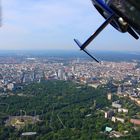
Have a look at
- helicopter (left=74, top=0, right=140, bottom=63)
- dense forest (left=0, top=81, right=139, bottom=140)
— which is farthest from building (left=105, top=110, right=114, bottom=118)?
helicopter (left=74, top=0, right=140, bottom=63)

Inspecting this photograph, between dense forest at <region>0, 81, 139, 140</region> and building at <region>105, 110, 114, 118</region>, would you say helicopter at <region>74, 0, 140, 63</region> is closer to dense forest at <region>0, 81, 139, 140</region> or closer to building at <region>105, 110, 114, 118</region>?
dense forest at <region>0, 81, 139, 140</region>

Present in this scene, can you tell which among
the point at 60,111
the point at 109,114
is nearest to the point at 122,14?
the point at 109,114

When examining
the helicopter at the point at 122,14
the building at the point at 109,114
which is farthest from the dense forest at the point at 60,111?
the helicopter at the point at 122,14

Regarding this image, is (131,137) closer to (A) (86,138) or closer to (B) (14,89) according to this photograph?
(A) (86,138)

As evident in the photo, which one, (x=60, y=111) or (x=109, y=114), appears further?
(x=60, y=111)

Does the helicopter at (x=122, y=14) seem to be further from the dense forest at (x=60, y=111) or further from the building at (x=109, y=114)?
the building at (x=109, y=114)

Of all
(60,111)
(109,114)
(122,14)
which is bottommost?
(60,111)

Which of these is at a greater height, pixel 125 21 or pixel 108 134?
pixel 125 21

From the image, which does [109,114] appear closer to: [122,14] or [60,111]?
[60,111]

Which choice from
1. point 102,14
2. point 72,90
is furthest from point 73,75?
point 102,14
